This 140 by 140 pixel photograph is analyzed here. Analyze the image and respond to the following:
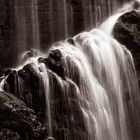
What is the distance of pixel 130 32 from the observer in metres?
27.8

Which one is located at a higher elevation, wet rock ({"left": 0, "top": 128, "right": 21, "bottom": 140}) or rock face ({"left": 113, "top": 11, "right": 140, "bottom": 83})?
rock face ({"left": 113, "top": 11, "right": 140, "bottom": 83})

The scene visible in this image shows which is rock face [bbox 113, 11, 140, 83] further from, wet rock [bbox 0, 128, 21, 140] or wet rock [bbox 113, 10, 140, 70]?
wet rock [bbox 0, 128, 21, 140]

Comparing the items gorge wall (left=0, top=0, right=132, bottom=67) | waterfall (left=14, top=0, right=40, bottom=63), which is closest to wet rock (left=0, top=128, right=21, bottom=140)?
gorge wall (left=0, top=0, right=132, bottom=67)

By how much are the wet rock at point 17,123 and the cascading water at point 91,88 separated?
2.57 meters

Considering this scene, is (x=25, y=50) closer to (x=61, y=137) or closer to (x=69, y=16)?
(x=69, y=16)

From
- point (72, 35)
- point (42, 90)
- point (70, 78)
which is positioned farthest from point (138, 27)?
point (42, 90)

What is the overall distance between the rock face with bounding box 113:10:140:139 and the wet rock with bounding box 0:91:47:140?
8.86 metres

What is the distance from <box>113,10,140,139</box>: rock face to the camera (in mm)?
27372

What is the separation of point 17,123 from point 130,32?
1058 cm

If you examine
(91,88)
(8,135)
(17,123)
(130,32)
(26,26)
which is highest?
(26,26)

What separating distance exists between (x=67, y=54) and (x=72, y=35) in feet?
18.4

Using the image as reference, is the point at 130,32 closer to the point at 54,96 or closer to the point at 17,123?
the point at 54,96

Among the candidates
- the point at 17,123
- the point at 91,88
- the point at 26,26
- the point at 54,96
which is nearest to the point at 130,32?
the point at 91,88

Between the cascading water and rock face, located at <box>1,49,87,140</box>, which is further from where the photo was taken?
the cascading water
